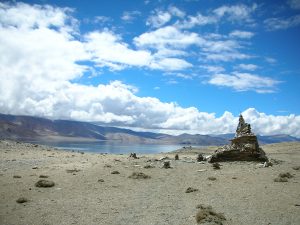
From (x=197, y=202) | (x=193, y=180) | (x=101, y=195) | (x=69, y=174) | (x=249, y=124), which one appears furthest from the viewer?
(x=249, y=124)

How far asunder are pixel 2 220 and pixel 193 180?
12478 millimetres

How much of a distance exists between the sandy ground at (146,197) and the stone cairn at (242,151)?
18.0 ft

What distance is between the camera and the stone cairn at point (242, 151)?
31.0 m

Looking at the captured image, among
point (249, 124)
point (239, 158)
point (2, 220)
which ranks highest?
point (249, 124)

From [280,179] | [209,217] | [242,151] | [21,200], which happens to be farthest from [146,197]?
[242,151]

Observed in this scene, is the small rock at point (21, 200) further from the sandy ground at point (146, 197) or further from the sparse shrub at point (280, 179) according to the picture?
the sparse shrub at point (280, 179)

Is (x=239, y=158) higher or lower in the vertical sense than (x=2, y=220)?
higher

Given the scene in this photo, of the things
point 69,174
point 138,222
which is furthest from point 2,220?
point 69,174

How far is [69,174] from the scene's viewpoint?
23.6 metres

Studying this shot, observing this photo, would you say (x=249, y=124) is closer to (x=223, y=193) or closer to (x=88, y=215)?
(x=223, y=193)

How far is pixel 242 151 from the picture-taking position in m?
31.2

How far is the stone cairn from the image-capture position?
3100 centimetres

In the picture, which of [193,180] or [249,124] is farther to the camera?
[249,124]

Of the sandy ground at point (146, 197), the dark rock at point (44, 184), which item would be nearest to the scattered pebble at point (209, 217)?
the sandy ground at point (146, 197)
